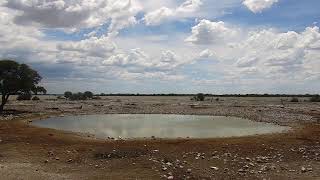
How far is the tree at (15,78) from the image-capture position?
60719mm

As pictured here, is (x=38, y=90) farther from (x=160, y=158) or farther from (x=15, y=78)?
(x=160, y=158)

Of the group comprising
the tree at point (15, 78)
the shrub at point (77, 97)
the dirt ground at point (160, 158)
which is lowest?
the dirt ground at point (160, 158)

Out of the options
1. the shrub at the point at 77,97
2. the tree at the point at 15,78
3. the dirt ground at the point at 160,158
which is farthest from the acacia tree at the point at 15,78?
the shrub at the point at 77,97

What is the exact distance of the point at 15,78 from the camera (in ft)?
201

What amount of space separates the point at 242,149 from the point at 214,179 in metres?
7.11

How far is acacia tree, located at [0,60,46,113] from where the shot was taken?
6072 centimetres

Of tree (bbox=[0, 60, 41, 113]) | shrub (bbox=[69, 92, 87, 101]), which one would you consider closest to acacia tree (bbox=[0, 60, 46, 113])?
tree (bbox=[0, 60, 41, 113])

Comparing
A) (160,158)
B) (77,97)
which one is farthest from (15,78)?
(77,97)

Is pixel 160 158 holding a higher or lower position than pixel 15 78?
lower

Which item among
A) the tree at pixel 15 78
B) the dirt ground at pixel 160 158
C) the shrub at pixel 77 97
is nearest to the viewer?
the dirt ground at pixel 160 158

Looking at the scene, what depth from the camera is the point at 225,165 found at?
21.6 m

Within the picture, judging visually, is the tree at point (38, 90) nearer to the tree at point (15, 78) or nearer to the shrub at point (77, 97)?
the tree at point (15, 78)

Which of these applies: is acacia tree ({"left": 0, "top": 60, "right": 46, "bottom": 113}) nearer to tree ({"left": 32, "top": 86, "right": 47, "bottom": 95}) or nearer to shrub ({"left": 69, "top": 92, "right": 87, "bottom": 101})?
tree ({"left": 32, "top": 86, "right": 47, "bottom": 95})

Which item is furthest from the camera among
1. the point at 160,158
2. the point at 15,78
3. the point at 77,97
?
the point at 77,97
